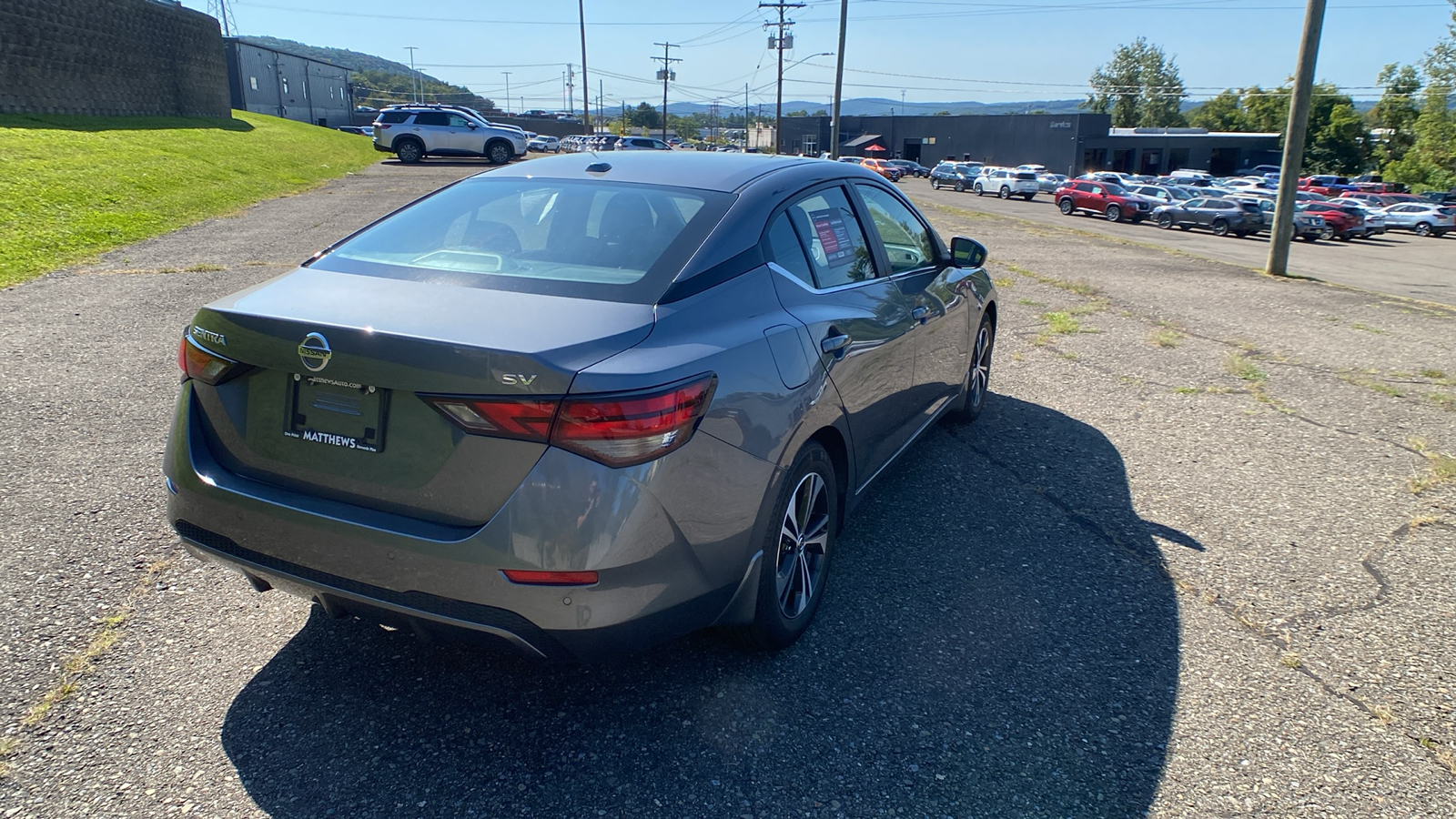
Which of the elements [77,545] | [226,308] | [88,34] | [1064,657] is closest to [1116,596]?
[1064,657]

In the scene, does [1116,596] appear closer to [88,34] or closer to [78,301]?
[78,301]

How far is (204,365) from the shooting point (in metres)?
2.77

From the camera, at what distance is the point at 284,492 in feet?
8.60

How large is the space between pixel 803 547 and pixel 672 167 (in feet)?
5.33

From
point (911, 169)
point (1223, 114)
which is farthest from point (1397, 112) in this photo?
point (911, 169)

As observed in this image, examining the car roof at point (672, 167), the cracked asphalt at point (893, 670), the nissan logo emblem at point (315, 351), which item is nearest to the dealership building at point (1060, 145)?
the cracked asphalt at point (893, 670)

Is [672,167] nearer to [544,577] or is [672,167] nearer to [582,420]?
[582,420]

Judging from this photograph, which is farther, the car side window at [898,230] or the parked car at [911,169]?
the parked car at [911,169]

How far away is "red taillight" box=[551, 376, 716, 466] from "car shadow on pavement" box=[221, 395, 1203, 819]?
96 centimetres

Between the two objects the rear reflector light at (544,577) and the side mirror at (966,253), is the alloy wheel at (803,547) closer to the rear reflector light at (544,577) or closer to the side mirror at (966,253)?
the rear reflector light at (544,577)

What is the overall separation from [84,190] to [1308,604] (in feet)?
55.1

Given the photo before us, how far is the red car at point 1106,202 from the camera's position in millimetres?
38500

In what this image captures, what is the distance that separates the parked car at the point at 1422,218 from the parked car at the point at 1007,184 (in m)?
16.4

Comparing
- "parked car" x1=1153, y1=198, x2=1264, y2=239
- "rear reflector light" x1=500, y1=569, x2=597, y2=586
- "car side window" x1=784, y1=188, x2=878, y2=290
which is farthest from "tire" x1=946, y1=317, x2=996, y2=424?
"parked car" x1=1153, y1=198, x2=1264, y2=239
